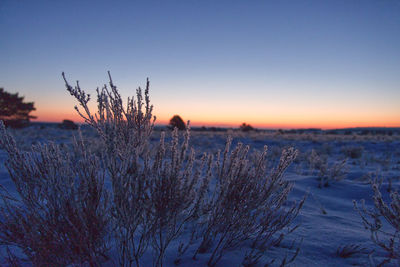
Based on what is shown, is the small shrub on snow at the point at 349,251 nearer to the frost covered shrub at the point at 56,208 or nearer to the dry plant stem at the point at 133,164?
the dry plant stem at the point at 133,164

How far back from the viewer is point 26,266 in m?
1.86

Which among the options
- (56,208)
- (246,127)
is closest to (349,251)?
(56,208)

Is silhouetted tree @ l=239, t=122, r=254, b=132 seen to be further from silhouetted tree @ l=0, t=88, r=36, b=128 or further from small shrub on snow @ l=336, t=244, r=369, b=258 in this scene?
small shrub on snow @ l=336, t=244, r=369, b=258

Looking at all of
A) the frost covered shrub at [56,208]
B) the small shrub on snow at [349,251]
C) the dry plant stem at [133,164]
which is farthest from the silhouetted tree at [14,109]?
the small shrub on snow at [349,251]

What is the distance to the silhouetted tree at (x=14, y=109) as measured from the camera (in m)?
22.0

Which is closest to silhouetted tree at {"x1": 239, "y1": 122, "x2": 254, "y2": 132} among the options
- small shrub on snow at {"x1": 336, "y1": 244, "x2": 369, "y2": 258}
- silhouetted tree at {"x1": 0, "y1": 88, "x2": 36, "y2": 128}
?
silhouetted tree at {"x1": 0, "y1": 88, "x2": 36, "y2": 128}

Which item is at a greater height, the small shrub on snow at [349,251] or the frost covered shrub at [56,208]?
the frost covered shrub at [56,208]

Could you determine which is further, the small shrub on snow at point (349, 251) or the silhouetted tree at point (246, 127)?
the silhouetted tree at point (246, 127)

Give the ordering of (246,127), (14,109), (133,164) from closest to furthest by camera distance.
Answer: (133,164) → (14,109) → (246,127)

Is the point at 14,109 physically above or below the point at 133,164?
above

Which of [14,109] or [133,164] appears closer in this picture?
[133,164]

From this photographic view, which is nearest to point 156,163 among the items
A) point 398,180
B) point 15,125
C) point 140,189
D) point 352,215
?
point 140,189

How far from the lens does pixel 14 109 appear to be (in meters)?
22.9

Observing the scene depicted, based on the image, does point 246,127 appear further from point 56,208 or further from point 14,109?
point 56,208
